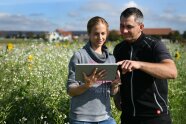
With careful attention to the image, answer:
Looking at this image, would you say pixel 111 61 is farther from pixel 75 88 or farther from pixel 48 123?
pixel 48 123

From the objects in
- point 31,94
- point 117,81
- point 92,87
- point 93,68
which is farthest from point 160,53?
point 31,94

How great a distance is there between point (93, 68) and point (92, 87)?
34 centimetres

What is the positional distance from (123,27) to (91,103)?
73cm

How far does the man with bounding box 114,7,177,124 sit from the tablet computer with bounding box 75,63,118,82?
3.6 inches

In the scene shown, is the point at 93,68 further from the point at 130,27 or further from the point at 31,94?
the point at 31,94

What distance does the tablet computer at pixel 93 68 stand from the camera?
13.4 ft

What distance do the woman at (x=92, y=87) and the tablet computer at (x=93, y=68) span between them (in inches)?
3.6

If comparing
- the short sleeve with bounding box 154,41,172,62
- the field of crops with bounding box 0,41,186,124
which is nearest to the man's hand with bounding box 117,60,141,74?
the short sleeve with bounding box 154,41,172,62

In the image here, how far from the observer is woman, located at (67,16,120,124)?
4.30 m

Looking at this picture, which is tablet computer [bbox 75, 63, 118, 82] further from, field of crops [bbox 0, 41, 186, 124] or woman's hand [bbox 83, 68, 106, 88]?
field of crops [bbox 0, 41, 186, 124]

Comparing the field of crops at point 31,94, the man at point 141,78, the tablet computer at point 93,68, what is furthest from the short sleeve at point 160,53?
the field of crops at point 31,94

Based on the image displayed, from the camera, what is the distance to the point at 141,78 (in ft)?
14.0

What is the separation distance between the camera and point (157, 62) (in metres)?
4.14

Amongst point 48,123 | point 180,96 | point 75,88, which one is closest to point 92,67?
point 75,88
